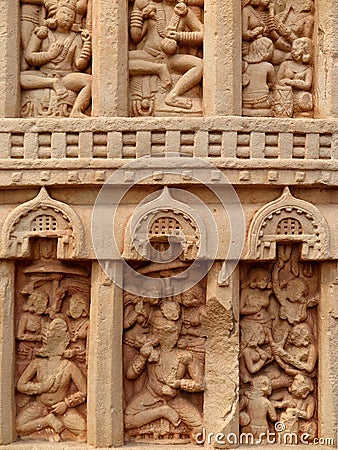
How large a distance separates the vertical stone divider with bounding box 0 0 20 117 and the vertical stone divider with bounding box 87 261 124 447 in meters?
1.34

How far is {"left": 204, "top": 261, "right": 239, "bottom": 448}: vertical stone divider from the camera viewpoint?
15.7 feet

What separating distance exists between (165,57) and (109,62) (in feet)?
1.48

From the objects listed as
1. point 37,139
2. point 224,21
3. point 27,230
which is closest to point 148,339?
point 27,230

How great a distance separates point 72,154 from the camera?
15.8 feet

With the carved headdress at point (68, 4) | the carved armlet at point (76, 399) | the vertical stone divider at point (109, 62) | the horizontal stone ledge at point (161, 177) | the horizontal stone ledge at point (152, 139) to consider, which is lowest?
the carved armlet at point (76, 399)

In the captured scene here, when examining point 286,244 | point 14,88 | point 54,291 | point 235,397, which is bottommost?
point 235,397

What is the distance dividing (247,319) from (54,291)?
1456 mm

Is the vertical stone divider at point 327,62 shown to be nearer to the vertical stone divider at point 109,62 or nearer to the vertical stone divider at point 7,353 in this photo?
the vertical stone divider at point 109,62

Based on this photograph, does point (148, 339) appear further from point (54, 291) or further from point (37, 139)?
point (37, 139)

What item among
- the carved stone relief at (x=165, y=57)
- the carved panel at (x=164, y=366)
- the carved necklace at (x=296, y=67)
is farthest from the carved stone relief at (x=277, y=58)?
the carved panel at (x=164, y=366)

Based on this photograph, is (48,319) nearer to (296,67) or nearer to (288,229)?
(288,229)

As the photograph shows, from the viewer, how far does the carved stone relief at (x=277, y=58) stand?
503 centimetres

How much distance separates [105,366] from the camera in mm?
4773

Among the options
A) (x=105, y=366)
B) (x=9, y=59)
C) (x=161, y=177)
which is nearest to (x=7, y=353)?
(x=105, y=366)
